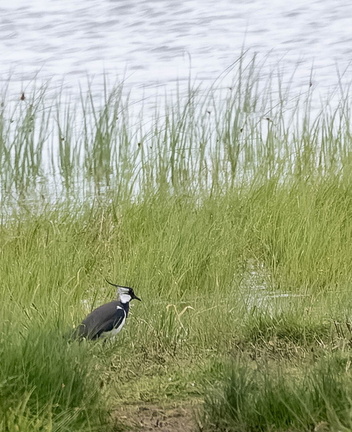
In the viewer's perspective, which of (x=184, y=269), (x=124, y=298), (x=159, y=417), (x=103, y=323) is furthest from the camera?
(x=184, y=269)

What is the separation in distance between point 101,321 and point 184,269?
1.86 metres

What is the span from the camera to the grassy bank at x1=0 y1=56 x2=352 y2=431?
12.2 ft

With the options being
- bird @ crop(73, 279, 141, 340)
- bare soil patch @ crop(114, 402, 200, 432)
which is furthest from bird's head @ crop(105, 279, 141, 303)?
bare soil patch @ crop(114, 402, 200, 432)

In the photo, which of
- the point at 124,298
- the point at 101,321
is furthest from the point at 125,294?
the point at 101,321

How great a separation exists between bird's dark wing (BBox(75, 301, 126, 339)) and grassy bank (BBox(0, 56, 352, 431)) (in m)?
0.10

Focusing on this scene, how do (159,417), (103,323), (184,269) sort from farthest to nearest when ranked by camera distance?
(184,269) → (103,323) → (159,417)

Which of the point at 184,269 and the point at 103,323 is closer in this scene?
the point at 103,323

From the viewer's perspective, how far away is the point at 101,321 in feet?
15.5

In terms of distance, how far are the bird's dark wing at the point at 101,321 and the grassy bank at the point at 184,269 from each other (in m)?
0.10

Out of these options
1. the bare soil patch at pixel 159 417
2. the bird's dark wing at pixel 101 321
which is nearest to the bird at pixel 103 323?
the bird's dark wing at pixel 101 321

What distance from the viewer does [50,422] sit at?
134 inches

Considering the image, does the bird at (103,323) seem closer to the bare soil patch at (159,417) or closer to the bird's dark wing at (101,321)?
the bird's dark wing at (101,321)

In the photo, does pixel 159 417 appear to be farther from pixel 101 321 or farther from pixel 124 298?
pixel 124 298

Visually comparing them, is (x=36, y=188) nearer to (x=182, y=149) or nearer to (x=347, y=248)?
(x=182, y=149)
